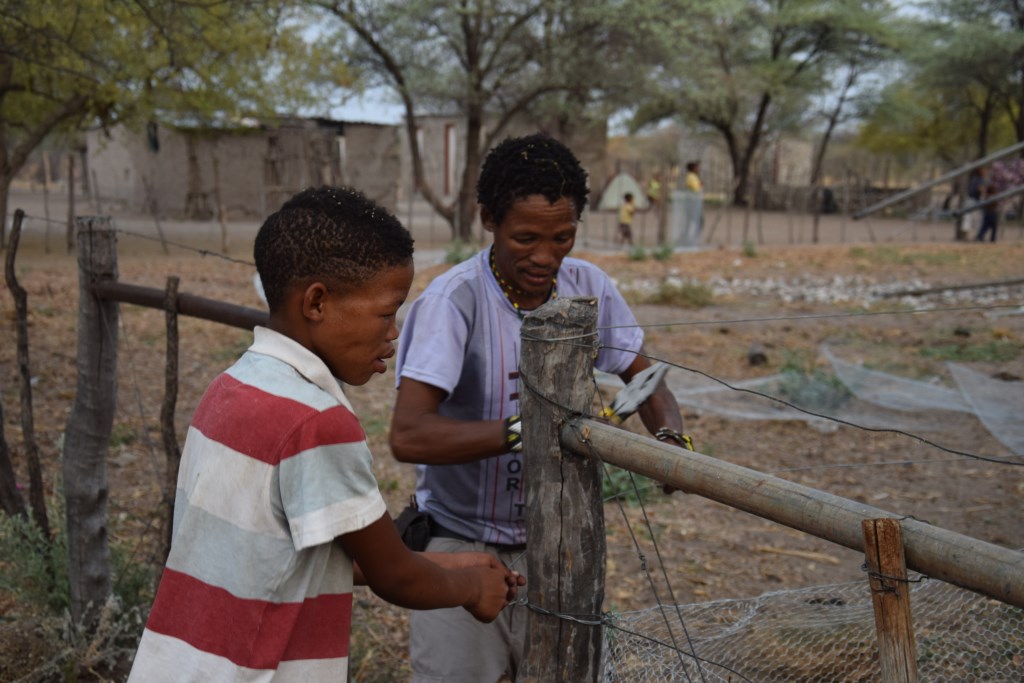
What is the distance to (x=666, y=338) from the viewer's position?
8.85m

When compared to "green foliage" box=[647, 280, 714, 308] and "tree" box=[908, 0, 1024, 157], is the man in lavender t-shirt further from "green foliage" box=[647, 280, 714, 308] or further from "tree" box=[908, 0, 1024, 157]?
"tree" box=[908, 0, 1024, 157]

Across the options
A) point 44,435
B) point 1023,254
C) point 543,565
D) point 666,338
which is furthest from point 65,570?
point 1023,254

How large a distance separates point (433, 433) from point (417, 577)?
44 cm

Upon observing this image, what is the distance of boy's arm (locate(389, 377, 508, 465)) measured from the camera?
5.92 ft

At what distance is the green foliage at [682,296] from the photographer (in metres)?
10.9

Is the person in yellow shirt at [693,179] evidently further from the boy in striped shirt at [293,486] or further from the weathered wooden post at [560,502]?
the boy in striped shirt at [293,486]

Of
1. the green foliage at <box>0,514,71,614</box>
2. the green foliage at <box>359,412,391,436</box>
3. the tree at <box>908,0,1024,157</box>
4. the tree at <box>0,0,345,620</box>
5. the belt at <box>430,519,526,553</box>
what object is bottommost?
the green foliage at <box>359,412,391,436</box>

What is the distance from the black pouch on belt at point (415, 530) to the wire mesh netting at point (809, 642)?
1.51ft

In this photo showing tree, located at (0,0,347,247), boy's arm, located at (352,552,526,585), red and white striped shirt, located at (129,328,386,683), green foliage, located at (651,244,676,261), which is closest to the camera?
red and white striped shirt, located at (129,328,386,683)

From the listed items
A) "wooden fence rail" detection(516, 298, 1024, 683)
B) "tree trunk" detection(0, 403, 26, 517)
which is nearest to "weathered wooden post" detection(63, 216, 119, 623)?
"tree trunk" detection(0, 403, 26, 517)

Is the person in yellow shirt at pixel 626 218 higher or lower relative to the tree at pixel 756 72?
lower

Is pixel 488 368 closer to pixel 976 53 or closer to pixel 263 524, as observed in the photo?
pixel 263 524

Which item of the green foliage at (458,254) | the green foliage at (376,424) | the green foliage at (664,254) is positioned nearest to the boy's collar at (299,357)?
the green foliage at (376,424)

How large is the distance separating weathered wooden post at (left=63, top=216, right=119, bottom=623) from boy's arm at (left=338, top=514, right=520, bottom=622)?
6.28 feet
